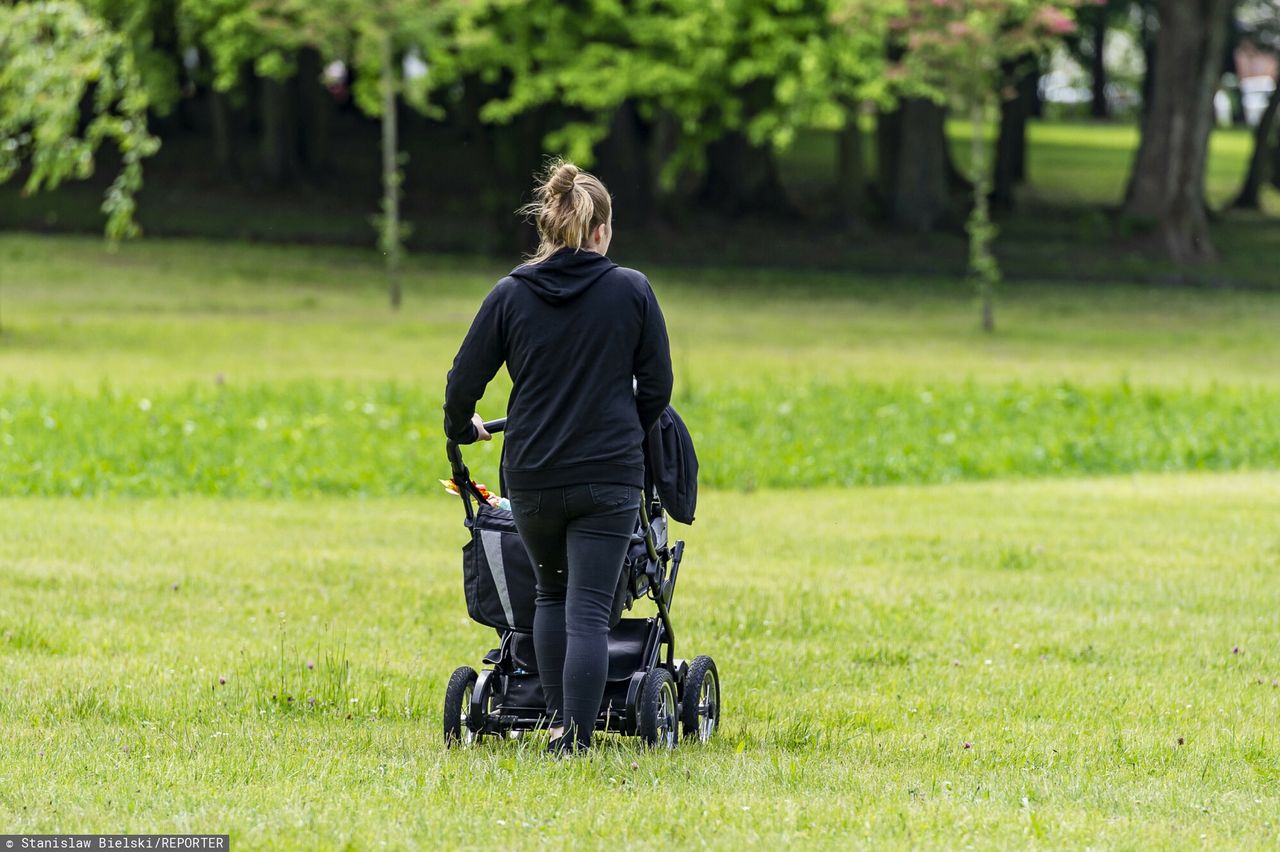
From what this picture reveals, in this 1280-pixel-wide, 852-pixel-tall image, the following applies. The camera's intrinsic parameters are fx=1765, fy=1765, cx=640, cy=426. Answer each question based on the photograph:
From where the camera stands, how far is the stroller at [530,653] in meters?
5.68

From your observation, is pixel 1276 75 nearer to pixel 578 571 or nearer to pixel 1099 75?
pixel 1099 75

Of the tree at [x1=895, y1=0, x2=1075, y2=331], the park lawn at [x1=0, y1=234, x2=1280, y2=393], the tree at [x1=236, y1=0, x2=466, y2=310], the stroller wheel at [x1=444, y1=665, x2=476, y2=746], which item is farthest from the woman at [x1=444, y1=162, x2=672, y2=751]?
the tree at [x1=236, y1=0, x2=466, y2=310]

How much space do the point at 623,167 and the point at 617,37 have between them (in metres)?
5.06

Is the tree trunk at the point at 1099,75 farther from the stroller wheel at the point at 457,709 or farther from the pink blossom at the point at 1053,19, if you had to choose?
the stroller wheel at the point at 457,709

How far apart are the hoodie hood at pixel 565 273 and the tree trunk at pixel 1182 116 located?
34321 mm

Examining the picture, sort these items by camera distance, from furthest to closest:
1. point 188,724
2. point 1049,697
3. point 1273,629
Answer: point 1273,629
point 1049,697
point 188,724

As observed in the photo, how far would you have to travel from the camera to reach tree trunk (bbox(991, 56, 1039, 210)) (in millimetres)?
47091

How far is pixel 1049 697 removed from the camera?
278 inches

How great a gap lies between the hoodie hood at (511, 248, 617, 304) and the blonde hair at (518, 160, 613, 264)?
0.04m

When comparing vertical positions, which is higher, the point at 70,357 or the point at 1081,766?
the point at 1081,766

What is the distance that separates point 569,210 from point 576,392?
21.8 inches

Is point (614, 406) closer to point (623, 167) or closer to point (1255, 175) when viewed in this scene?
point (623, 167)

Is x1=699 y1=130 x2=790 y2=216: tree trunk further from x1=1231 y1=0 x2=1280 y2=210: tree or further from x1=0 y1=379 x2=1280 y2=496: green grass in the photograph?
x1=0 y1=379 x2=1280 y2=496: green grass

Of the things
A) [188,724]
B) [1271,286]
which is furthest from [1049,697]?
[1271,286]
